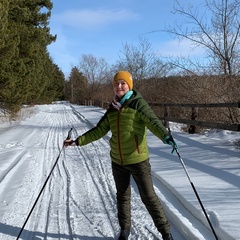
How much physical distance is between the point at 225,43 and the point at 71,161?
7.38 meters

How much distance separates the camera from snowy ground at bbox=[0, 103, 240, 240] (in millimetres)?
3834

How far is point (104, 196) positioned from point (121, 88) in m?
2.49

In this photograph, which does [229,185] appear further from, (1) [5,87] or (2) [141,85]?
(2) [141,85]

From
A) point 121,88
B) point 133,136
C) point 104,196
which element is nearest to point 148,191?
point 133,136

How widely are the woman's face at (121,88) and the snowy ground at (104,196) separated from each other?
5.63 ft

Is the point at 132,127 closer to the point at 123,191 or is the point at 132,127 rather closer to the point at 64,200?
the point at 123,191

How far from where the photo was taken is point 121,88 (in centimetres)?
333

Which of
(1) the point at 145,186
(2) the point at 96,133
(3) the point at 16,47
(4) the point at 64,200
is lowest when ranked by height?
(4) the point at 64,200

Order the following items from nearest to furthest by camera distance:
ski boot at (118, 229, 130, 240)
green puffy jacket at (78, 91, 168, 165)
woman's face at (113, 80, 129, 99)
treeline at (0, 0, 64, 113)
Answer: green puffy jacket at (78, 91, 168, 165)
woman's face at (113, 80, 129, 99)
ski boot at (118, 229, 130, 240)
treeline at (0, 0, 64, 113)

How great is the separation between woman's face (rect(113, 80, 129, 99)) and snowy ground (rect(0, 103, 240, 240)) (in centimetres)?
171

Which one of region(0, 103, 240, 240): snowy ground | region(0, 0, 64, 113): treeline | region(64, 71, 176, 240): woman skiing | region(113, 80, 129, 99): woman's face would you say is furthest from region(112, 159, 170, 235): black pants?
region(0, 0, 64, 113): treeline

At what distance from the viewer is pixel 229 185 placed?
16.6 ft

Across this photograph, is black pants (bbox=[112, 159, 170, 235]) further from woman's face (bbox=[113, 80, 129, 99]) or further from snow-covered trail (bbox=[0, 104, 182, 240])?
woman's face (bbox=[113, 80, 129, 99])

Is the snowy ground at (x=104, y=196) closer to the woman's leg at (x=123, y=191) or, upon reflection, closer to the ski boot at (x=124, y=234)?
the ski boot at (x=124, y=234)
